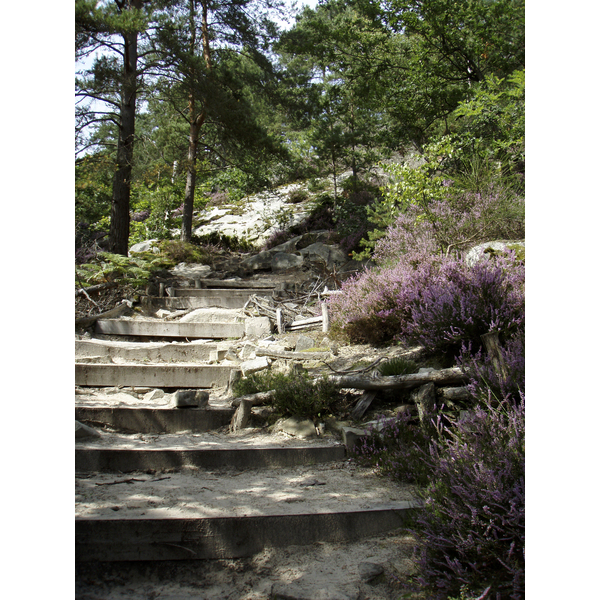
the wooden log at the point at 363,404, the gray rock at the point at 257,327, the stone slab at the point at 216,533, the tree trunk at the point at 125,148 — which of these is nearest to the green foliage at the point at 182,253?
the tree trunk at the point at 125,148

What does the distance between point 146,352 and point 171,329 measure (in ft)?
3.80

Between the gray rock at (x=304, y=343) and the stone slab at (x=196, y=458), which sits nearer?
the stone slab at (x=196, y=458)

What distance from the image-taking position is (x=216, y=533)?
89.9 inches

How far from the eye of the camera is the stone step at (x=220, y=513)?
7.27 ft

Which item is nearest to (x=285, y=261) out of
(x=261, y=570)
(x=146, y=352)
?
(x=146, y=352)

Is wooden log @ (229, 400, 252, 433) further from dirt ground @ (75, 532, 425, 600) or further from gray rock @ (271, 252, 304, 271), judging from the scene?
gray rock @ (271, 252, 304, 271)

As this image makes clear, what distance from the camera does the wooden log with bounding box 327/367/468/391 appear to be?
3.54m

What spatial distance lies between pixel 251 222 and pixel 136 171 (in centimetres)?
842

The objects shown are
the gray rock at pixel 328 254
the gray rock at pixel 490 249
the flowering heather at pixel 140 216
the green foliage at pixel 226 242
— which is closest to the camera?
the gray rock at pixel 490 249

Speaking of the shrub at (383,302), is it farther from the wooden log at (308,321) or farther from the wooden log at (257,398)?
the wooden log at (257,398)

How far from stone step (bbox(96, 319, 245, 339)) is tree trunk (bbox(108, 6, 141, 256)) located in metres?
3.44

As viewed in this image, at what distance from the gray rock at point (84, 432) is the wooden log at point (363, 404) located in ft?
6.92

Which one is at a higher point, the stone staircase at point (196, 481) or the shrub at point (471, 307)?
the shrub at point (471, 307)
